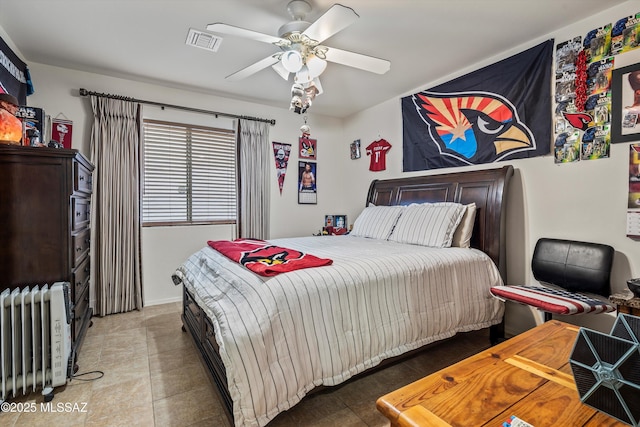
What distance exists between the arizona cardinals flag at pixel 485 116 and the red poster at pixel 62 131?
144 inches

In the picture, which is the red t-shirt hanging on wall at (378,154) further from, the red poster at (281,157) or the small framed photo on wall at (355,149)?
the red poster at (281,157)

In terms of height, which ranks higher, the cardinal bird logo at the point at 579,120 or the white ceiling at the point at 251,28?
the white ceiling at the point at 251,28

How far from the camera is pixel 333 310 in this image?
160 cm

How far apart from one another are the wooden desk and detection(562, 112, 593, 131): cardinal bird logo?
1924mm

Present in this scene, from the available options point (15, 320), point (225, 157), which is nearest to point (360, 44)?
point (225, 157)

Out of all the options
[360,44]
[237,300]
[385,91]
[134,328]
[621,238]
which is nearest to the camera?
[237,300]

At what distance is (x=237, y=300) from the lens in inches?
59.8

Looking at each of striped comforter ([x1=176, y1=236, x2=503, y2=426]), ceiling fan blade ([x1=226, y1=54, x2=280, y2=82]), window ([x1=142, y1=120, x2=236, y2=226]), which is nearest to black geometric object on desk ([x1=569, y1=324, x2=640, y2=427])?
striped comforter ([x1=176, y1=236, x2=503, y2=426])

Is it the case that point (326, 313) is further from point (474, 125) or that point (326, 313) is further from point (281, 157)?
point (281, 157)

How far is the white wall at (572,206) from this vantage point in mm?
2064

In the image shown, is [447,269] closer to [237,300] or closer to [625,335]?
[625,335]

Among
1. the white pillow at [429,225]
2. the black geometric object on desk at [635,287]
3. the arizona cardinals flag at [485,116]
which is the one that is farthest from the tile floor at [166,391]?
the arizona cardinals flag at [485,116]

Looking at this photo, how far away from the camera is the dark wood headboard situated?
2596 mm

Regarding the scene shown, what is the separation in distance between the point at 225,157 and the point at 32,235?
2.31 m
